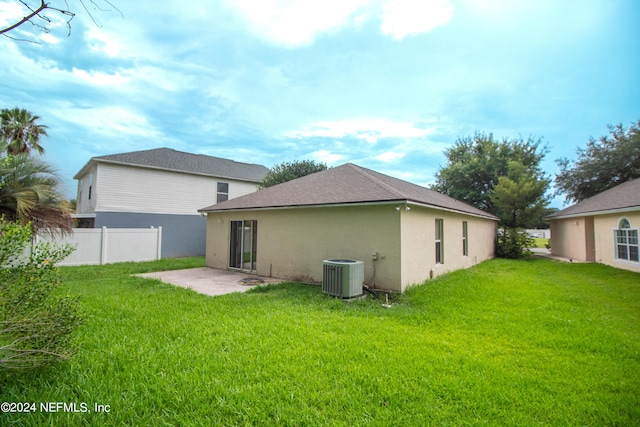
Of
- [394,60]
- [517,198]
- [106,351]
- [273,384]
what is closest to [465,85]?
[394,60]

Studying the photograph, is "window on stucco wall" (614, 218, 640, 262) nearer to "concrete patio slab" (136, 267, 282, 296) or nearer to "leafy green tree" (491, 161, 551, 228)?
"leafy green tree" (491, 161, 551, 228)

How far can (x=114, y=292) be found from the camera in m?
7.29

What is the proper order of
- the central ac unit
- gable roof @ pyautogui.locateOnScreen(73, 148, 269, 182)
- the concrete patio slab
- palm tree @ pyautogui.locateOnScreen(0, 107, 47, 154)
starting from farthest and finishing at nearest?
gable roof @ pyautogui.locateOnScreen(73, 148, 269, 182), palm tree @ pyautogui.locateOnScreen(0, 107, 47, 154), the concrete patio slab, the central ac unit

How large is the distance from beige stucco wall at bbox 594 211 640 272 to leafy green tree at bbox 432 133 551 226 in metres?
4.06

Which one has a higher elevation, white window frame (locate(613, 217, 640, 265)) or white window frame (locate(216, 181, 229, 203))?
white window frame (locate(216, 181, 229, 203))

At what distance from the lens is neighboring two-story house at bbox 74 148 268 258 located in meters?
14.7

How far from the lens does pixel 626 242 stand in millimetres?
12148

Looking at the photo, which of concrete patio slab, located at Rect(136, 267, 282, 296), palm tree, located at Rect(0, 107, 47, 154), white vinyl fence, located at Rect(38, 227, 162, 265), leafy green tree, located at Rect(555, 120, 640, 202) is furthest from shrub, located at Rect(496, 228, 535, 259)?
palm tree, located at Rect(0, 107, 47, 154)

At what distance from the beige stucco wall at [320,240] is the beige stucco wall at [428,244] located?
0.41 m

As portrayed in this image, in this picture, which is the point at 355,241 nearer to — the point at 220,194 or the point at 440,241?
the point at 440,241

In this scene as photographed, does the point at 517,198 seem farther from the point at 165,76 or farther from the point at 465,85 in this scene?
the point at 165,76

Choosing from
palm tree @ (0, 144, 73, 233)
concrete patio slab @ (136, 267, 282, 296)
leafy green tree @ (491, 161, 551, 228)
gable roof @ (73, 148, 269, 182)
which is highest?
gable roof @ (73, 148, 269, 182)

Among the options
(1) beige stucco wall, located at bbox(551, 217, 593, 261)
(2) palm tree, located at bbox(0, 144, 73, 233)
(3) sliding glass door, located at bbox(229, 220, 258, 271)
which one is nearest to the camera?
(2) palm tree, located at bbox(0, 144, 73, 233)

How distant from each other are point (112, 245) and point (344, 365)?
14026 mm
